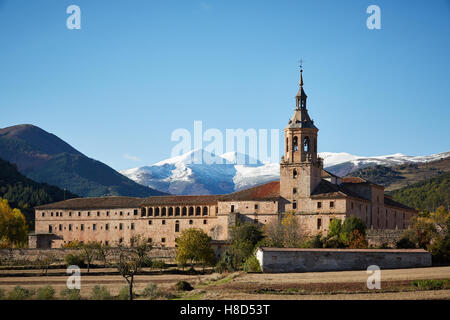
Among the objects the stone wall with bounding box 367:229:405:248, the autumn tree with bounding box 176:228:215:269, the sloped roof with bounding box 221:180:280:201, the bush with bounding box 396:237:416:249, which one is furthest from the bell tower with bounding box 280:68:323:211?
the bush with bounding box 396:237:416:249

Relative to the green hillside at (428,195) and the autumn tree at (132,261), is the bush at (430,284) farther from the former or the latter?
the green hillside at (428,195)

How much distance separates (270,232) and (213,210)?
16079mm

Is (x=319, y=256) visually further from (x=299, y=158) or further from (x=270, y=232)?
(x=299, y=158)

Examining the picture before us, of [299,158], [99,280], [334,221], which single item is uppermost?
[299,158]

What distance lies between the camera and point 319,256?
57375mm

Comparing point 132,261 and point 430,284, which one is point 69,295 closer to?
point 132,261

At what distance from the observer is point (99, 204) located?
3814 inches

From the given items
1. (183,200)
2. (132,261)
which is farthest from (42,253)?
(132,261)

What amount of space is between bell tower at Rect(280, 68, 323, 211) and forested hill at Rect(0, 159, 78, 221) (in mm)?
60543

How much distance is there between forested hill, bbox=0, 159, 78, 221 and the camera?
5118 inches

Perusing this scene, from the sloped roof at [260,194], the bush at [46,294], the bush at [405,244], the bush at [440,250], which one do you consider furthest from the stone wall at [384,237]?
the bush at [46,294]

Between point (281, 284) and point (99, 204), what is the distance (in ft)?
180

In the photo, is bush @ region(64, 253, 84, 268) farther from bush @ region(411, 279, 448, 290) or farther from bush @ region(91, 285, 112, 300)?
bush @ region(411, 279, 448, 290)
